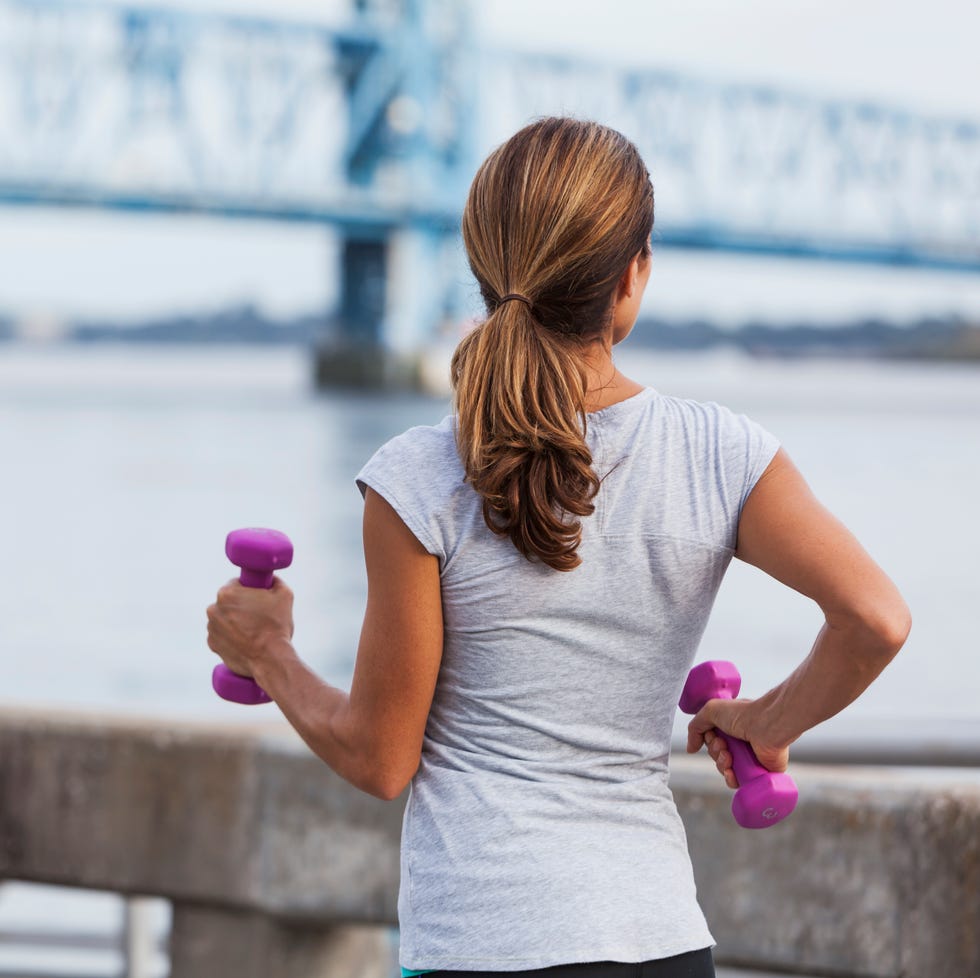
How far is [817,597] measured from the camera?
127 centimetres

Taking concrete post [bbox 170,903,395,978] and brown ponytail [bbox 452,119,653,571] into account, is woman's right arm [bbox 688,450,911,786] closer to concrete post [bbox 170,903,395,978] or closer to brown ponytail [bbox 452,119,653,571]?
brown ponytail [bbox 452,119,653,571]

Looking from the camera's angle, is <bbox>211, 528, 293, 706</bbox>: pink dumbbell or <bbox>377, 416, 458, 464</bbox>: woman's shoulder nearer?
<bbox>377, 416, 458, 464</bbox>: woman's shoulder

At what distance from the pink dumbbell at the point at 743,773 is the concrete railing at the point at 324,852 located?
72 centimetres

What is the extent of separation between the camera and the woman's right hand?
1.37 meters

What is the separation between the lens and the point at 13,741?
2.31 m

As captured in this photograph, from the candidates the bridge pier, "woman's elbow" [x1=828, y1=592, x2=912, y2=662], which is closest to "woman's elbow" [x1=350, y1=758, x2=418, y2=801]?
"woman's elbow" [x1=828, y1=592, x2=912, y2=662]

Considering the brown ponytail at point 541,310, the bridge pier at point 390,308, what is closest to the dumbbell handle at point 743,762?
the brown ponytail at point 541,310

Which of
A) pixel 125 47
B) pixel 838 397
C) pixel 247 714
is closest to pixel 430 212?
pixel 125 47

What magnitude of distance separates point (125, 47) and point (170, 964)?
65.1 meters

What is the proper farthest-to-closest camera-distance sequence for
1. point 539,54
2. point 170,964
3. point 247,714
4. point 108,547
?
1. point 539,54
2. point 108,547
3. point 247,714
4. point 170,964

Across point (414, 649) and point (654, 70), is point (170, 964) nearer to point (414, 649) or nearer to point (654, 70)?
point (414, 649)

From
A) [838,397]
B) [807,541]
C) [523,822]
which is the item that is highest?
[807,541]

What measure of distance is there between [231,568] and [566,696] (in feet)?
49.7

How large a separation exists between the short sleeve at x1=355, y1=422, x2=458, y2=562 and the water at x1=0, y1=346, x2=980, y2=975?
105 centimetres
